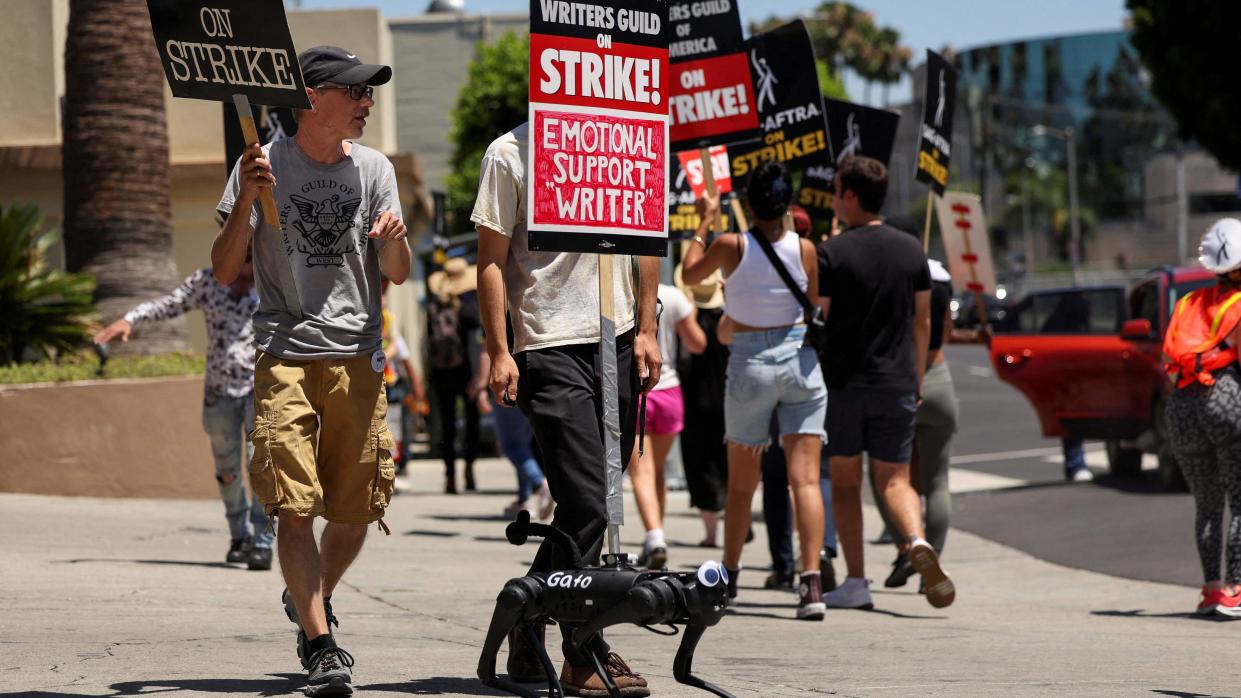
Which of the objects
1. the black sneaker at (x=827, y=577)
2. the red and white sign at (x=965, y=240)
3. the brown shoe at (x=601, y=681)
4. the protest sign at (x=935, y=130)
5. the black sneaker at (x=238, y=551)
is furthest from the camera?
the red and white sign at (x=965, y=240)

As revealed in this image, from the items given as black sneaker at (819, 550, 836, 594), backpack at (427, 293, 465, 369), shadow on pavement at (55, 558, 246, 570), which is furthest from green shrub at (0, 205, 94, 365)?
black sneaker at (819, 550, 836, 594)

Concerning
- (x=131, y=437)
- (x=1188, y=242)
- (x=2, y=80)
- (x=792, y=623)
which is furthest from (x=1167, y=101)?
(x=1188, y=242)

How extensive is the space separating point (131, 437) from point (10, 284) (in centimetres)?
144

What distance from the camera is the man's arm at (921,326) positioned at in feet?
27.6

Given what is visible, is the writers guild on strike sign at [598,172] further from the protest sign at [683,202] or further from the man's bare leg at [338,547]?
the protest sign at [683,202]

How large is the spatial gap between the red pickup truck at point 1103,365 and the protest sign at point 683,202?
4271mm

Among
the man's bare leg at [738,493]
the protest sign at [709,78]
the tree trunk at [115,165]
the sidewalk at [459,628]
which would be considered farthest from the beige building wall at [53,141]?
the man's bare leg at [738,493]

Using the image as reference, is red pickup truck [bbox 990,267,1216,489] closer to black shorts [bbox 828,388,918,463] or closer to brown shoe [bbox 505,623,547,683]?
black shorts [bbox 828,388,918,463]

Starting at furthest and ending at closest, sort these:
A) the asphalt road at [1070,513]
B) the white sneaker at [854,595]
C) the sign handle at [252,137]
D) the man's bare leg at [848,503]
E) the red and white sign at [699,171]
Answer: the red and white sign at [699,171] → the asphalt road at [1070,513] → the white sneaker at [854,595] → the man's bare leg at [848,503] → the sign handle at [252,137]

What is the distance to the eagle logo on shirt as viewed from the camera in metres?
5.56

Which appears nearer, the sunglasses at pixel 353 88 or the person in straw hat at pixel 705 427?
the sunglasses at pixel 353 88

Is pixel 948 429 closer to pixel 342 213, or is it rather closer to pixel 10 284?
pixel 342 213

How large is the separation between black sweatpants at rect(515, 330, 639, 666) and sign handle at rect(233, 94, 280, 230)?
892 mm

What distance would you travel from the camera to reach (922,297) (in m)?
8.41
